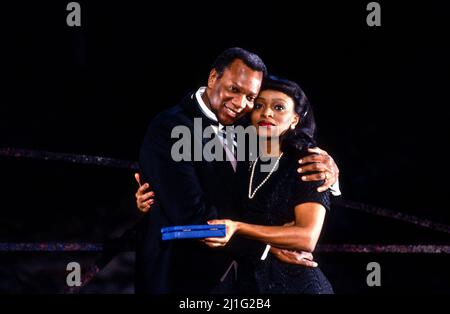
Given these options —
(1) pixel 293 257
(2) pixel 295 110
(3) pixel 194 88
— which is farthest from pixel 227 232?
(3) pixel 194 88

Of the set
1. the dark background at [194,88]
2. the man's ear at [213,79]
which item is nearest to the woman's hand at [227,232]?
the man's ear at [213,79]

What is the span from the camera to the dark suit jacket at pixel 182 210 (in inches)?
86.8

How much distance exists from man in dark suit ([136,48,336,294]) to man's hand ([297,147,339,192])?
0.5 inches

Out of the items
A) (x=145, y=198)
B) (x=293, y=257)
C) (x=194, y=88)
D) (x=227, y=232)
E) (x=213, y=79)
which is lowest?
(x=293, y=257)

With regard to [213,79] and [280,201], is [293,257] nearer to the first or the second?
[280,201]

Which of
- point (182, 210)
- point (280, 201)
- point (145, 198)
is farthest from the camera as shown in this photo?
point (145, 198)

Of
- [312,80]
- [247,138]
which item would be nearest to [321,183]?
[247,138]

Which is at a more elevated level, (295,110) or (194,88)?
(194,88)

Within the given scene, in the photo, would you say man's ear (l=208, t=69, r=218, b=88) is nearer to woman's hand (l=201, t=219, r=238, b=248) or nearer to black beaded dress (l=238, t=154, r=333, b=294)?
black beaded dress (l=238, t=154, r=333, b=294)

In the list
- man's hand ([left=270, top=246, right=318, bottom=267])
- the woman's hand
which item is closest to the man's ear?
the woman's hand

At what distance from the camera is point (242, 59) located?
8.02ft

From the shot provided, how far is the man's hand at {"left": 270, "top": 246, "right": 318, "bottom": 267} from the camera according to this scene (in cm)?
221

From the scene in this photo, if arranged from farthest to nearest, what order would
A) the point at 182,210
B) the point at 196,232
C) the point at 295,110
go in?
1. the point at 295,110
2. the point at 182,210
3. the point at 196,232

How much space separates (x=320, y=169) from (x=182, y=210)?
63 centimetres
